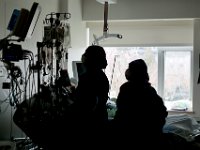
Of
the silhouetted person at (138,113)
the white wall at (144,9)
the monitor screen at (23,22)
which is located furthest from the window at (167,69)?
the monitor screen at (23,22)

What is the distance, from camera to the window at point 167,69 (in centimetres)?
553

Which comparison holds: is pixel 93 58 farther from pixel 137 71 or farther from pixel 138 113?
pixel 138 113

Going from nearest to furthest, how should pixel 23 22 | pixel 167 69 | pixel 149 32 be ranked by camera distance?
pixel 23 22
pixel 149 32
pixel 167 69

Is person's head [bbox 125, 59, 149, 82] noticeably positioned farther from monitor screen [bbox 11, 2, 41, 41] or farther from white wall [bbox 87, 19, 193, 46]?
white wall [bbox 87, 19, 193, 46]

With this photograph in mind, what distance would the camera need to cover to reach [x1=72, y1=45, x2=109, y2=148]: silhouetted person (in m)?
2.77

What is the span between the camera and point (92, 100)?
9.11 feet

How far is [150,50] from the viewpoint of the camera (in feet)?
18.4

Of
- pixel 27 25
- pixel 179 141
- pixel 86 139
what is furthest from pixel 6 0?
pixel 179 141

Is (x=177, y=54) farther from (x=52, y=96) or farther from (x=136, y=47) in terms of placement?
(x=52, y=96)

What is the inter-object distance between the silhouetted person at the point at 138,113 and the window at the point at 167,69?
259cm

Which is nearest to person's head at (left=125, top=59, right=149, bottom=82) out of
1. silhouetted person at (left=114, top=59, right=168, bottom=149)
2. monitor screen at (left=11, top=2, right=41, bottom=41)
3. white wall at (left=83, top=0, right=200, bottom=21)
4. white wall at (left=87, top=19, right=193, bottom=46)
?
silhouetted person at (left=114, top=59, right=168, bottom=149)

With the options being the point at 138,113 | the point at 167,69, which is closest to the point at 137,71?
the point at 138,113

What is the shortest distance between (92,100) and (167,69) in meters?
3.09

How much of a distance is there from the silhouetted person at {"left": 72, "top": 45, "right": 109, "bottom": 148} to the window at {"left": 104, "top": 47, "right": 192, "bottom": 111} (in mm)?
2708
